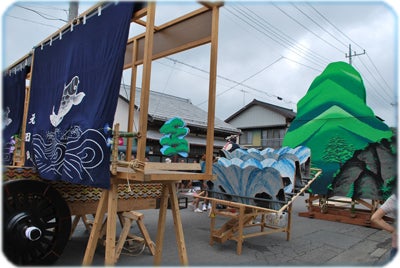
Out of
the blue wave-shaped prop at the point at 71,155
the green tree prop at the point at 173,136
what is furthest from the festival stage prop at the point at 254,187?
the blue wave-shaped prop at the point at 71,155

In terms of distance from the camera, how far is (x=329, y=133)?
344 inches

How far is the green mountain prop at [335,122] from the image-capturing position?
8117 millimetres

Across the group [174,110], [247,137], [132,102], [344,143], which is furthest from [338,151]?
[247,137]

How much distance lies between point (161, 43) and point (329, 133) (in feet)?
20.6

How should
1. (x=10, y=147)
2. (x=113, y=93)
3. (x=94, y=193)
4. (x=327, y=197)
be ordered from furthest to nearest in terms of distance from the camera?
(x=327, y=197)
(x=10, y=147)
(x=94, y=193)
(x=113, y=93)

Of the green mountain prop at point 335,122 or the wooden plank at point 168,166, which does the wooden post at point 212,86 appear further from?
the green mountain prop at point 335,122

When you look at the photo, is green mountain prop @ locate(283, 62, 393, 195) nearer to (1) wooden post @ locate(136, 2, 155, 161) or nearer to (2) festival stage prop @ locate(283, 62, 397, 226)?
(2) festival stage prop @ locate(283, 62, 397, 226)

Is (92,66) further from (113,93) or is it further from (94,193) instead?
(94,193)

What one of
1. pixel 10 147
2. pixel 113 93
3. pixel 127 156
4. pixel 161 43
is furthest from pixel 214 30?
pixel 10 147

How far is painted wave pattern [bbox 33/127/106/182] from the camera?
319 cm

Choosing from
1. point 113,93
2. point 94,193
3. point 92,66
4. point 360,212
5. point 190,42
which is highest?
point 190,42

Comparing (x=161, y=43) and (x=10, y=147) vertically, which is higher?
(x=161, y=43)

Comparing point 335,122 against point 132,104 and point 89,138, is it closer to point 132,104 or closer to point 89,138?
point 132,104

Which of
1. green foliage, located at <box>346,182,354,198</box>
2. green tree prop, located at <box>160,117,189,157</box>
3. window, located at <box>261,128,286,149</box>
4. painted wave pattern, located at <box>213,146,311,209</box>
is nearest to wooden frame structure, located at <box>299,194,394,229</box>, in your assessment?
green foliage, located at <box>346,182,354,198</box>
